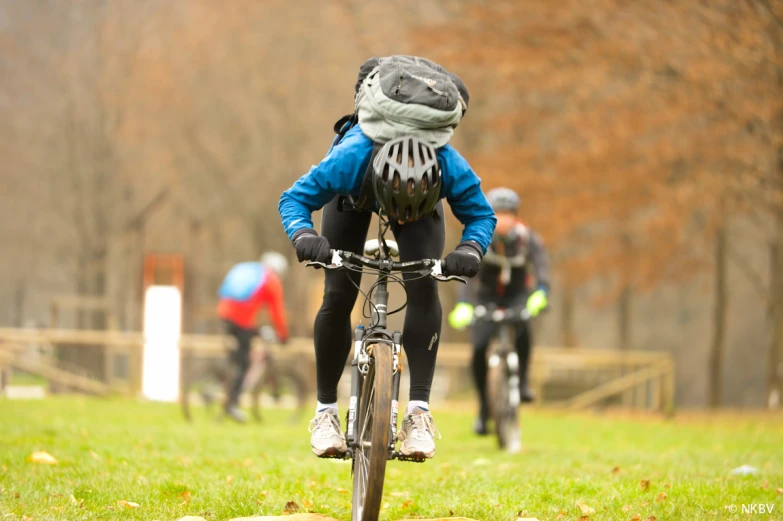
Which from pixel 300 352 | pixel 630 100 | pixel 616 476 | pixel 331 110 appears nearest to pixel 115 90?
pixel 331 110

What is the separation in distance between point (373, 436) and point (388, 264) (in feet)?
2.63

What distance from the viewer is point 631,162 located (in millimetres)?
21234

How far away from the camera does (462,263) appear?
4891 millimetres

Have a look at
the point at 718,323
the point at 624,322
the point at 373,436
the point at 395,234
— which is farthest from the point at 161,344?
the point at 373,436

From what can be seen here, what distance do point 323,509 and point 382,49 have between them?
20.1 metres

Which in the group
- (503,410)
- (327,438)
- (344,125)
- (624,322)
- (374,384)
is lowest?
(503,410)

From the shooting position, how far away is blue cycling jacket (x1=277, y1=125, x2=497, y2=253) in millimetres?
5020

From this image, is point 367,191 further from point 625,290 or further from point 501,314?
point 625,290

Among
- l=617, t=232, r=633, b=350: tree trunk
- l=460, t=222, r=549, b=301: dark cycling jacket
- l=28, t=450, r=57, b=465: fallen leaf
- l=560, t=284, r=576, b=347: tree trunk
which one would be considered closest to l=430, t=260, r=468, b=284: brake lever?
l=28, t=450, r=57, b=465: fallen leaf

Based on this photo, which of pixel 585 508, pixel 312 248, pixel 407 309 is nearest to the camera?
pixel 312 248

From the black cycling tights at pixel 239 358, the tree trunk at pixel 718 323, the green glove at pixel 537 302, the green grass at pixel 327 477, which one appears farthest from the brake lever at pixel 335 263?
the tree trunk at pixel 718 323

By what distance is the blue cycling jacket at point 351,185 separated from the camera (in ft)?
16.5

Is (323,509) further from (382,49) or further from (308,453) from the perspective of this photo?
(382,49)

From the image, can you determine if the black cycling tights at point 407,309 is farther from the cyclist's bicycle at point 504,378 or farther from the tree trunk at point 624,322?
the tree trunk at point 624,322
